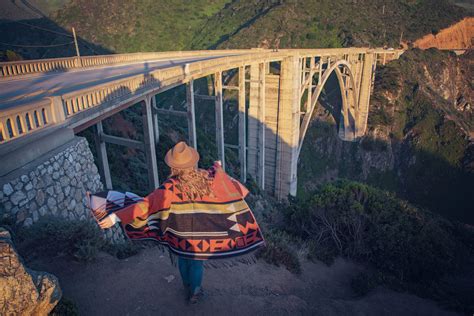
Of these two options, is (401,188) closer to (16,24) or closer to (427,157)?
(427,157)

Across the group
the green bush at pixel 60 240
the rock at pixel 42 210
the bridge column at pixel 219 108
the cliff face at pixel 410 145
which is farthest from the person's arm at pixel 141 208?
the cliff face at pixel 410 145

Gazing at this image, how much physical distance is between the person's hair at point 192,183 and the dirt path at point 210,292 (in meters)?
2.10

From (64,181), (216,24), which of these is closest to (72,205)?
(64,181)

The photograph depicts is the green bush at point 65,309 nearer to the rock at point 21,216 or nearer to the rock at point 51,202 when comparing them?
the rock at point 21,216

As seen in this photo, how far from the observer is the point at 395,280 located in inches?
331

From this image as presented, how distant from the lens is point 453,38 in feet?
162

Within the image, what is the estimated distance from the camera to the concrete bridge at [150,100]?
17.4ft

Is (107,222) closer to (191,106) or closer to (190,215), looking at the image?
(190,215)

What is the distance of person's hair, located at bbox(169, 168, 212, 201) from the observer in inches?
145

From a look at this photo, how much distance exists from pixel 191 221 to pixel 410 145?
39.5 meters

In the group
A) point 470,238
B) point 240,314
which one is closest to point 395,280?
point 240,314

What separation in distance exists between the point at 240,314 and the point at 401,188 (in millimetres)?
36815

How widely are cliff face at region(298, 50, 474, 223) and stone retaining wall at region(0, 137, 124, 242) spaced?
101ft

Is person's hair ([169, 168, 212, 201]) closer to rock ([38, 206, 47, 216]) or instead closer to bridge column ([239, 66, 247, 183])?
rock ([38, 206, 47, 216])
